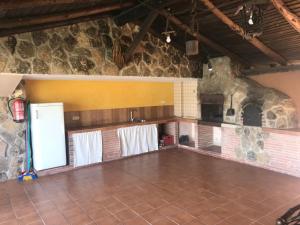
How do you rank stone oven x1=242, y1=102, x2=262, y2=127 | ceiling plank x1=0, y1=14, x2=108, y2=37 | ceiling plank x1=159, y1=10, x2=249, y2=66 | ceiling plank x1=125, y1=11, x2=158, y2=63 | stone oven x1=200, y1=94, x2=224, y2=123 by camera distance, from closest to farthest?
ceiling plank x1=0, y1=14, x2=108, y2=37
ceiling plank x1=125, y1=11, x2=158, y2=63
ceiling plank x1=159, y1=10, x2=249, y2=66
stone oven x1=242, y1=102, x2=262, y2=127
stone oven x1=200, y1=94, x2=224, y2=123

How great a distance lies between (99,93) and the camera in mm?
6188

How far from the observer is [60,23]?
14.2 ft

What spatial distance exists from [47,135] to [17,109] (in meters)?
0.76

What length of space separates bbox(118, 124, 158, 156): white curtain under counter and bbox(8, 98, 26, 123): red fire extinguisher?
2271 millimetres

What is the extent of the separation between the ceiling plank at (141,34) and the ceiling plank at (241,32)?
3.43 ft

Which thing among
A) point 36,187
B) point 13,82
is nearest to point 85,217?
point 36,187

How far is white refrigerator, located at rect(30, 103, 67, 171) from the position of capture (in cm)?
472

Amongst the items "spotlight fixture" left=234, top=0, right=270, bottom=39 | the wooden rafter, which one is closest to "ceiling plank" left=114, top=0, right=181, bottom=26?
"spotlight fixture" left=234, top=0, right=270, bottom=39

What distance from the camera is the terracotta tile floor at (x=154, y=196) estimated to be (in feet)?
10.5

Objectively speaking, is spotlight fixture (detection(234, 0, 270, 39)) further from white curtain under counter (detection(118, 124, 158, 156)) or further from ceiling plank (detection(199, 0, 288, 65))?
white curtain under counter (detection(118, 124, 158, 156))

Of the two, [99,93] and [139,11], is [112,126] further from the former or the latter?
[139,11]

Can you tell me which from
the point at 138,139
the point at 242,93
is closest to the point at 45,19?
the point at 138,139

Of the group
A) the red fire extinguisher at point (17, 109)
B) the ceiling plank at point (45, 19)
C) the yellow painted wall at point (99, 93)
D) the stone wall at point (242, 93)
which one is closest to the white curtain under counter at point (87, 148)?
the yellow painted wall at point (99, 93)

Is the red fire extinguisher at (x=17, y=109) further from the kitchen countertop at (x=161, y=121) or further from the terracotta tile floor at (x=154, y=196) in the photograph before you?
the terracotta tile floor at (x=154, y=196)
